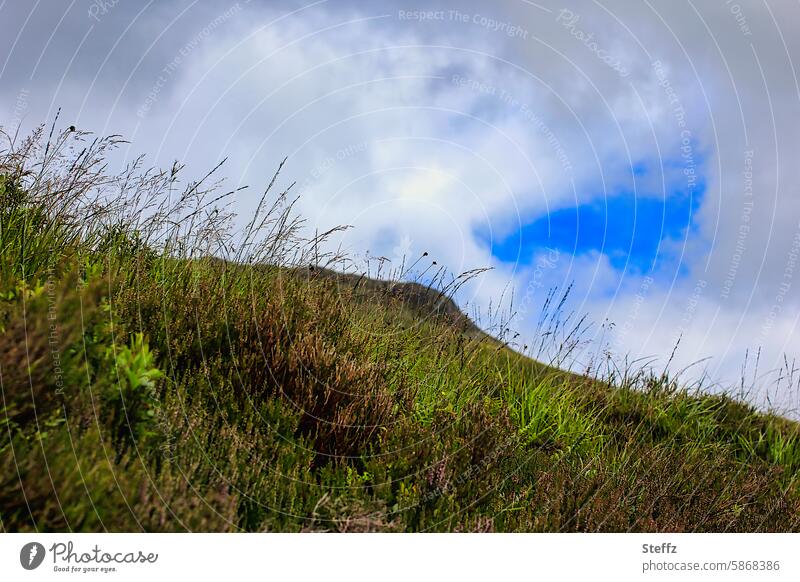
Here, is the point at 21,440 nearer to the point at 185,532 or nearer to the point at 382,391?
the point at 185,532

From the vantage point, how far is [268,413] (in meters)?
4.14

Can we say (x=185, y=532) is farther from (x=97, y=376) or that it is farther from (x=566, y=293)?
(x=566, y=293)

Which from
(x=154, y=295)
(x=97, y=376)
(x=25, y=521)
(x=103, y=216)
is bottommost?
(x=25, y=521)

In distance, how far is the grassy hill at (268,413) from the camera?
283 centimetres

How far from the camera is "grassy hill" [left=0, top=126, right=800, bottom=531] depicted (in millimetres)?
2830

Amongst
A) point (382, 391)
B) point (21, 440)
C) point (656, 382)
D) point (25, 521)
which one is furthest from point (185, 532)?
point (656, 382)

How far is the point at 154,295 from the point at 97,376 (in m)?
1.82
